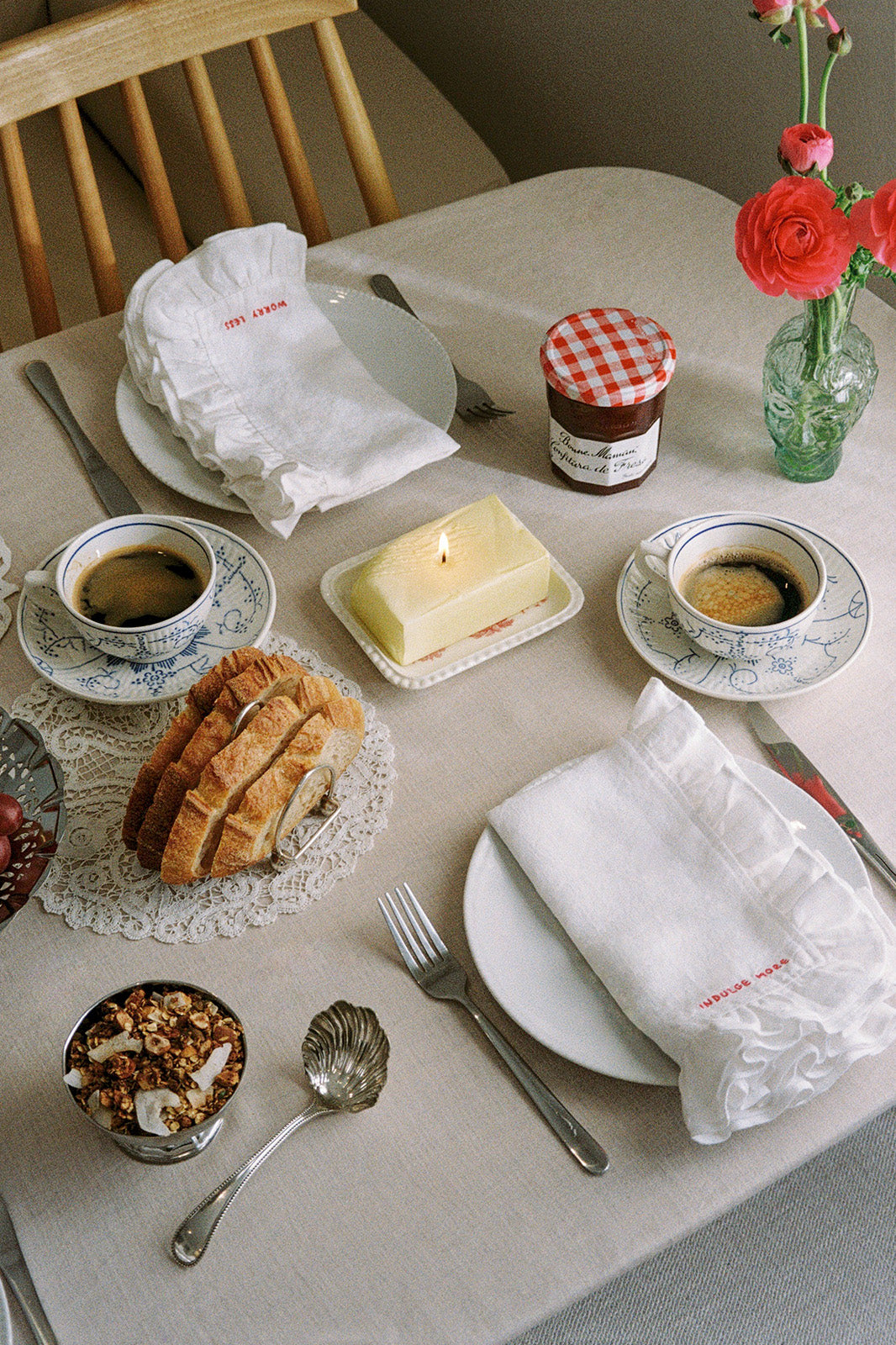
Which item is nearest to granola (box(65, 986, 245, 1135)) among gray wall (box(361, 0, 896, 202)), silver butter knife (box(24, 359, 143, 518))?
silver butter knife (box(24, 359, 143, 518))

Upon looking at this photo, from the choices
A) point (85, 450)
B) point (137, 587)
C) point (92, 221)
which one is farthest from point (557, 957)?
point (92, 221)

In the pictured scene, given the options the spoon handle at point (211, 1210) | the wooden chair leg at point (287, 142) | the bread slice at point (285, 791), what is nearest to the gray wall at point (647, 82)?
the wooden chair leg at point (287, 142)

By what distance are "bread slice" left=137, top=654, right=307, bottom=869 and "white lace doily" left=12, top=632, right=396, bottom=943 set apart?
3 cm

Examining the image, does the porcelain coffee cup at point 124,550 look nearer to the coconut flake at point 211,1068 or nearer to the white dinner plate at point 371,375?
the white dinner plate at point 371,375

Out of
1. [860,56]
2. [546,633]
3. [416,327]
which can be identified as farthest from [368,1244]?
[860,56]

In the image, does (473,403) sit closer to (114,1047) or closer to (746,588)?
(746,588)

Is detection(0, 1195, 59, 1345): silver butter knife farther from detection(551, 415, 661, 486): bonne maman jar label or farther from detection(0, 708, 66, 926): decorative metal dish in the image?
detection(551, 415, 661, 486): bonne maman jar label

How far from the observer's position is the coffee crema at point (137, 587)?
37.9 inches

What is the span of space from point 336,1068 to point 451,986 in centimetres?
10

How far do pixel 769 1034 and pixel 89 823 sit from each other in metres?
0.51

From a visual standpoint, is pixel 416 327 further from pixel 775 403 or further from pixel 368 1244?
pixel 368 1244

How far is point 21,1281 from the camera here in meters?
0.70

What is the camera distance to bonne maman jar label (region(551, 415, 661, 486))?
3.50 feet

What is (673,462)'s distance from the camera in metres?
1.15
